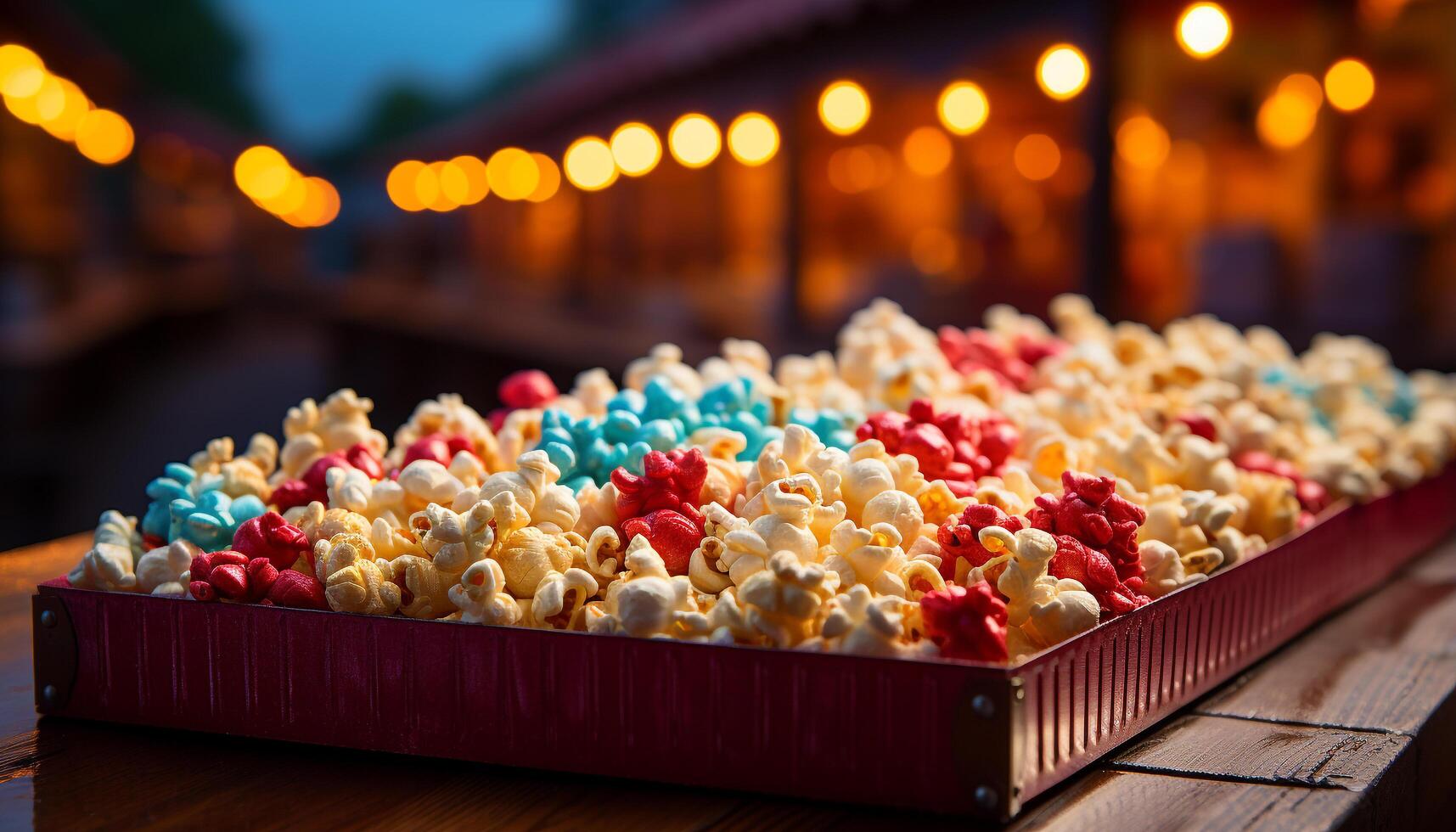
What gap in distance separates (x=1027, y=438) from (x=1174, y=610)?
34cm

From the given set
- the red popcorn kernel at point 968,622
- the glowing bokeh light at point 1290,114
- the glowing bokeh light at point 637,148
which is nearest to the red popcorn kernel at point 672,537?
the red popcorn kernel at point 968,622

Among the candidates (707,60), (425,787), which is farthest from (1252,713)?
(707,60)

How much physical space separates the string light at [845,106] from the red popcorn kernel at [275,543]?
5011 mm

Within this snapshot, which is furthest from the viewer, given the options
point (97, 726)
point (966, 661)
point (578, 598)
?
point (97, 726)

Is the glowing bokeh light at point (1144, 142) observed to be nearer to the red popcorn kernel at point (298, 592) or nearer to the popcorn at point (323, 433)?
the popcorn at point (323, 433)

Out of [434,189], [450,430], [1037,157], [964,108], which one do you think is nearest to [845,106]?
[964,108]

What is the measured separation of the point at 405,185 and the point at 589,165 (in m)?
12.8

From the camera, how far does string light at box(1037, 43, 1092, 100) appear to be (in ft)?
15.1

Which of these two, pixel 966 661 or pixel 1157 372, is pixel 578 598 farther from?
pixel 1157 372

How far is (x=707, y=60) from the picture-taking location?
20.6ft

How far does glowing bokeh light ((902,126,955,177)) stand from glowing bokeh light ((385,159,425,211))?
10211mm

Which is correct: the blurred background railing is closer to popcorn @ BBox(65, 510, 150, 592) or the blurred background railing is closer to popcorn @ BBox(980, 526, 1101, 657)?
popcorn @ BBox(980, 526, 1101, 657)

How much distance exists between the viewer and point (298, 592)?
1.13 meters

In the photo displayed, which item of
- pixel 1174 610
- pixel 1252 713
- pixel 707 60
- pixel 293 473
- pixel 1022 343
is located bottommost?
pixel 1252 713
